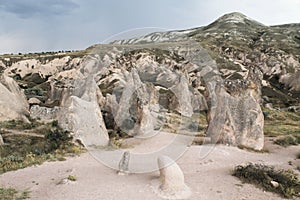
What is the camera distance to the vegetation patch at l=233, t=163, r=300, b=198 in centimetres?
1236

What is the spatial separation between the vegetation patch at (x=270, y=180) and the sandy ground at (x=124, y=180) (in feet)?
1.36

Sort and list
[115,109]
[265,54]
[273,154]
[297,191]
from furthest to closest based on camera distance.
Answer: [265,54]
[115,109]
[273,154]
[297,191]

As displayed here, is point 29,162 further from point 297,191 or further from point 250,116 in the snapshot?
point 250,116

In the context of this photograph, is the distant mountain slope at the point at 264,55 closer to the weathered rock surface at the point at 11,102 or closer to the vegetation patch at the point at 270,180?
the weathered rock surface at the point at 11,102

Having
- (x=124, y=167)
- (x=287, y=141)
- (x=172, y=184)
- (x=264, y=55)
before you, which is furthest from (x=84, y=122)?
(x=264, y=55)

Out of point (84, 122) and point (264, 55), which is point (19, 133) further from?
point (264, 55)

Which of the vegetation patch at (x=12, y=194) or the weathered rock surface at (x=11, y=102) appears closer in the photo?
the vegetation patch at (x=12, y=194)

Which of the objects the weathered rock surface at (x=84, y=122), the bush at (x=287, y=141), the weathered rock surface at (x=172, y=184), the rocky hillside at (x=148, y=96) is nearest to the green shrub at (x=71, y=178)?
the weathered rock surface at (x=172, y=184)

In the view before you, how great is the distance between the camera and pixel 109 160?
658 inches

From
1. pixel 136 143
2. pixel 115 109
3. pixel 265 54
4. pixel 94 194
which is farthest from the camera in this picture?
pixel 265 54

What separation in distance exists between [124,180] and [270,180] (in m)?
6.22

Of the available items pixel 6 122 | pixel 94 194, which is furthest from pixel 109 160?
pixel 6 122

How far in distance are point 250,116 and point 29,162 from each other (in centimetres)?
1403

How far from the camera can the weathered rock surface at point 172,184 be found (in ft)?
38.4
